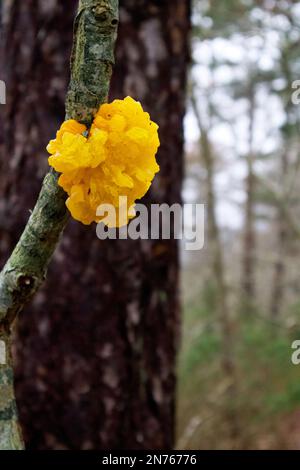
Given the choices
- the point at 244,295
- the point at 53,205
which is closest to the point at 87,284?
the point at 53,205

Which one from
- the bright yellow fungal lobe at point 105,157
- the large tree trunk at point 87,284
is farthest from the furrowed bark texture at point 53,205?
the large tree trunk at point 87,284

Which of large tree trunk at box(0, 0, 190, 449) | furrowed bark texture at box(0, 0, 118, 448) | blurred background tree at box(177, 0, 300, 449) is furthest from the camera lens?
blurred background tree at box(177, 0, 300, 449)

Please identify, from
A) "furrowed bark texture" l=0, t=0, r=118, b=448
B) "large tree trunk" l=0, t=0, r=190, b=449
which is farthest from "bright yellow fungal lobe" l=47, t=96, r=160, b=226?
"large tree trunk" l=0, t=0, r=190, b=449

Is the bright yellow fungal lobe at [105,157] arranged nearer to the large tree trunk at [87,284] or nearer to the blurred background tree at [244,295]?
the large tree trunk at [87,284]

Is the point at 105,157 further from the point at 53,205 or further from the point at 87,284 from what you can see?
the point at 87,284

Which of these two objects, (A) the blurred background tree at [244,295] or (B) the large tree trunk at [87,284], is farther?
(A) the blurred background tree at [244,295]

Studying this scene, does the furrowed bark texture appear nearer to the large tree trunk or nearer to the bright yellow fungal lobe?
the bright yellow fungal lobe
